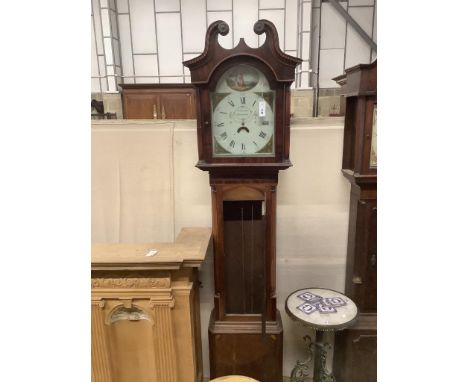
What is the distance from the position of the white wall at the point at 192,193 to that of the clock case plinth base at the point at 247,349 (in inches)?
11.0

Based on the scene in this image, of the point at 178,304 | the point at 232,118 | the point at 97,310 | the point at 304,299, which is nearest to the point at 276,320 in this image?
the point at 304,299

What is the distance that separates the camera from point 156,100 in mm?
3713

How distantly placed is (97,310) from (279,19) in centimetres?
424

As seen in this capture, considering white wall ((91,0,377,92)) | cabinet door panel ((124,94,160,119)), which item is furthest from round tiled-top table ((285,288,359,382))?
white wall ((91,0,377,92))

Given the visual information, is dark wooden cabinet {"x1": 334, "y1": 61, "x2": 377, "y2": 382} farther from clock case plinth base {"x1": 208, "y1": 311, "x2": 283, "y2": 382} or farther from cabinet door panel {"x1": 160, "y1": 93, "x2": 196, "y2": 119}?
cabinet door panel {"x1": 160, "y1": 93, "x2": 196, "y2": 119}

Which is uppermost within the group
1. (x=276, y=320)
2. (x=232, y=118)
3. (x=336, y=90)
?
(x=336, y=90)

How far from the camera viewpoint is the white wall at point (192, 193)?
1.54 m

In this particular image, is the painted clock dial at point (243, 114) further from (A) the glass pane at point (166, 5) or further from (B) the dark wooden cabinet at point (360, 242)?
(A) the glass pane at point (166, 5)

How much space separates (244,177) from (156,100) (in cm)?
277

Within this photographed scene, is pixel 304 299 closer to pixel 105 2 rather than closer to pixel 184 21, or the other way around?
pixel 184 21

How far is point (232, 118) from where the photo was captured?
4.14 feet

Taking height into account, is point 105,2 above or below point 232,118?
above

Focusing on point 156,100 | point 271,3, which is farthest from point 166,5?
point 156,100

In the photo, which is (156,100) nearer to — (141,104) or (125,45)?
(141,104)
